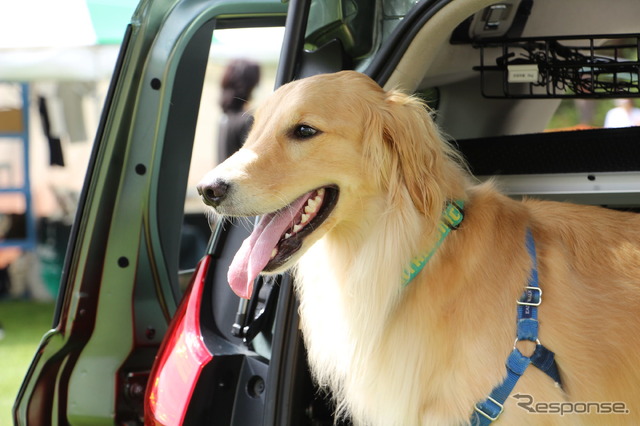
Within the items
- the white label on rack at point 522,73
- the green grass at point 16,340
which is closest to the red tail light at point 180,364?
the white label on rack at point 522,73

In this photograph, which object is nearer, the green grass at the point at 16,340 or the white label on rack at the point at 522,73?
the white label on rack at the point at 522,73

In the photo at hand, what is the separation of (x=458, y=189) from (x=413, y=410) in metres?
0.60

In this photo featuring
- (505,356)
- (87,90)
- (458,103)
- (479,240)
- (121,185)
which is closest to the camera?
(505,356)

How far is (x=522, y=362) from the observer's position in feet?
6.04

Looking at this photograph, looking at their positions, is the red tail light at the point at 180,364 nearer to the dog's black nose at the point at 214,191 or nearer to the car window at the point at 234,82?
the dog's black nose at the point at 214,191

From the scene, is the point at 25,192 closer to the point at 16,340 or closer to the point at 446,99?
the point at 16,340

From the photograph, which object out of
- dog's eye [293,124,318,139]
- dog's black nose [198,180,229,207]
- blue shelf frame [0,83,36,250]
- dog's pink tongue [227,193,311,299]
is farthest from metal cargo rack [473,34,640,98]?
blue shelf frame [0,83,36,250]

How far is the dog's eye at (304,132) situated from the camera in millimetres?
1963

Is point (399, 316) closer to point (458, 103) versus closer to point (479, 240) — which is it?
point (479, 240)

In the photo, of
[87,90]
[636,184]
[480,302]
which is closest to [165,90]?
[480,302]

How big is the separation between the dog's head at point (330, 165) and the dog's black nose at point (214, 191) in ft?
0.23

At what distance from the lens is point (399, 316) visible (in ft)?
6.52

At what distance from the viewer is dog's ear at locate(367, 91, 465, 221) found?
76.2 inches

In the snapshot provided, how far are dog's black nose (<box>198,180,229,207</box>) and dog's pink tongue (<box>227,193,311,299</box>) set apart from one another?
178mm
